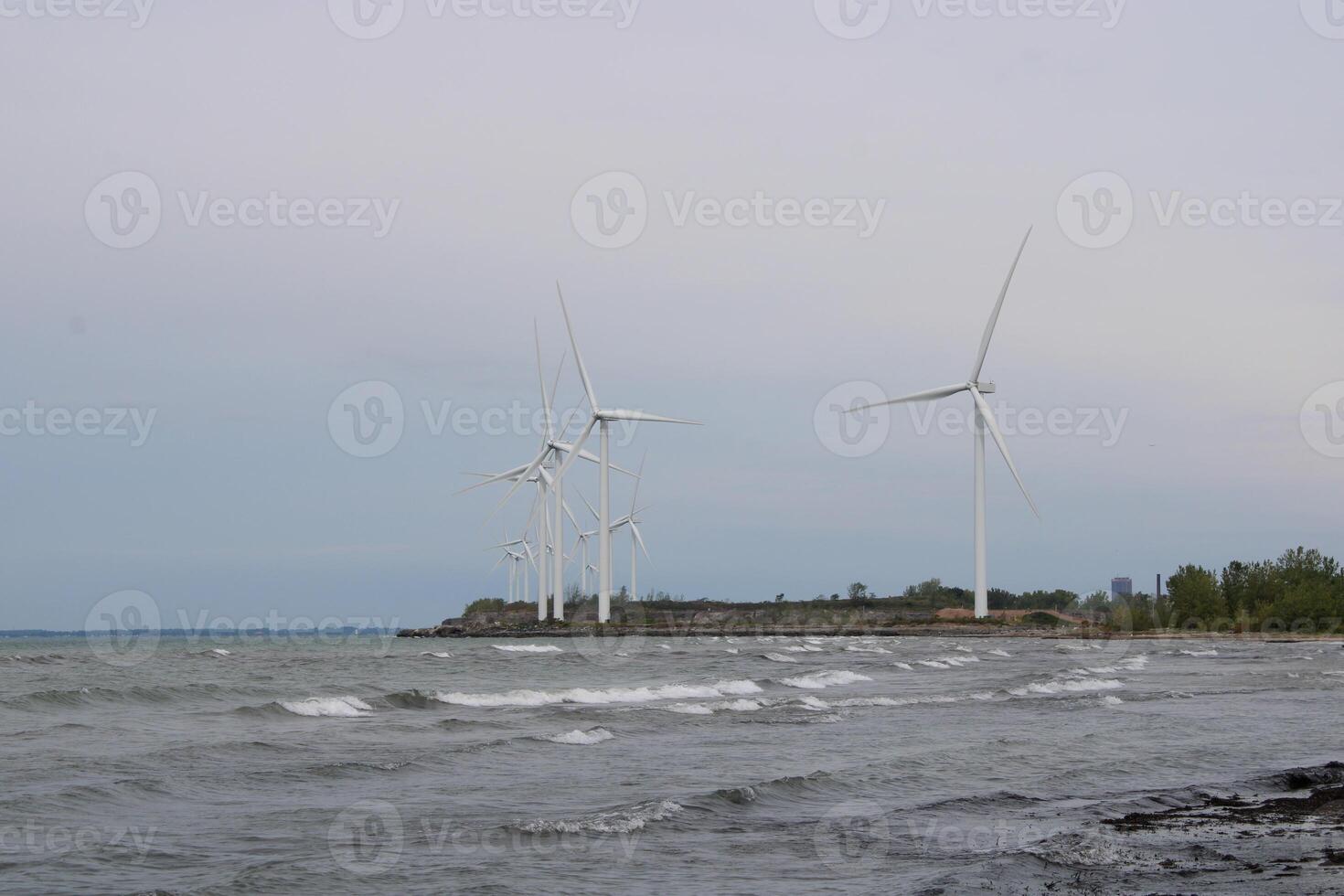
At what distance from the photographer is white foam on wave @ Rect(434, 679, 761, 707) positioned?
1718 inches

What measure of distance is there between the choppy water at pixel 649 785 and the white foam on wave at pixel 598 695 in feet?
0.63

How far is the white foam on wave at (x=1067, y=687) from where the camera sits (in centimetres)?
4778

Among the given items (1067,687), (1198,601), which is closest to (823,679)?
(1067,687)

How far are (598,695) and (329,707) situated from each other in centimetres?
996

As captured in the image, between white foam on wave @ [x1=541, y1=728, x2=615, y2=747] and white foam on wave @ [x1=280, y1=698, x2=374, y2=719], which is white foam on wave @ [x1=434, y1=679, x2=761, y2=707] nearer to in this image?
white foam on wave @ [x1=280, y1=698, x2=374, y2=719]

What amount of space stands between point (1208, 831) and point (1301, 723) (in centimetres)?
1919

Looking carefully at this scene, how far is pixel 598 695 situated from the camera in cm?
4619

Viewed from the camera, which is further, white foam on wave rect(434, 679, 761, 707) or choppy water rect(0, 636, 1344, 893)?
white foam on wave rect(434, 679, 761, 707)

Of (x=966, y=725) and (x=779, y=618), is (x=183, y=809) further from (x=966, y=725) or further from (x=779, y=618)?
(x=779, y=618)

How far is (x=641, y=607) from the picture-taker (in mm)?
177125

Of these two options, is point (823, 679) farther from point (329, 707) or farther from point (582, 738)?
point (582, 738)

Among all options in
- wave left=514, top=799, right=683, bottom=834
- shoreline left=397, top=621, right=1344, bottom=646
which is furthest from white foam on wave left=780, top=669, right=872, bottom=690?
shoreline left=397, top=621, right=1344, bottom=646

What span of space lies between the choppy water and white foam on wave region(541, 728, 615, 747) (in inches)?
6.2

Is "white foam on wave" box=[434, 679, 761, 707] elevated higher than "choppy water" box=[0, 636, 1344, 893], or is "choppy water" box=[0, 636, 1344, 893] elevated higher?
"choppy water" box=[0, 636, 1344, 893]
